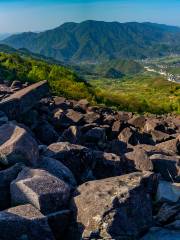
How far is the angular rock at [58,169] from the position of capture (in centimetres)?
1394

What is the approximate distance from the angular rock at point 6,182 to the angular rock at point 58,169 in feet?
4.03

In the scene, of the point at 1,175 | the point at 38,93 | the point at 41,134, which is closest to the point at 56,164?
the point at 1,175

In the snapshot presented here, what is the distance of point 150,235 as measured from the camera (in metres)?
11.8

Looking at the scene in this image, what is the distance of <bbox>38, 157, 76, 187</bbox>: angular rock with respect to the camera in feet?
45.7

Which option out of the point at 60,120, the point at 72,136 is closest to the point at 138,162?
the point at 72,136

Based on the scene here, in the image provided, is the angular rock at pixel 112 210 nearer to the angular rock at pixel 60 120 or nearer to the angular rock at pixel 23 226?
the angular rock at pixel 23 226

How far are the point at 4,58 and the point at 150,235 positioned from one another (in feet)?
189

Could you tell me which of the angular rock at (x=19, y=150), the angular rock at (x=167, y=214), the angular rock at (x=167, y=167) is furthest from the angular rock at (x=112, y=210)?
the angular rock at (x=167, y=167)

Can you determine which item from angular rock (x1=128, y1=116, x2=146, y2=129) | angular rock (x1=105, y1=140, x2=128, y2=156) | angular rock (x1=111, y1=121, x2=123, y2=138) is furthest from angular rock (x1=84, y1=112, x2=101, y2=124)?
angular rock (x1=105, y1=140, x2=128, y2=156)

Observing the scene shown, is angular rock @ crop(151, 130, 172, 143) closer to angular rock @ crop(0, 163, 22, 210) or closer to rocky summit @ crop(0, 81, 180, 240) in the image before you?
rocky summit @ crop(0, 81, 180, 240)

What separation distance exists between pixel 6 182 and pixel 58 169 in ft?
7.01

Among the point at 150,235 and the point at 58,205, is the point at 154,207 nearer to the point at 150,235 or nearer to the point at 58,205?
the point at 150,235

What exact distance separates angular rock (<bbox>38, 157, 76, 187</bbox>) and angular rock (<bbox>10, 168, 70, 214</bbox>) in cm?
160

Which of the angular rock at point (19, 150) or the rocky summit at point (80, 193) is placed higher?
the angular rock at point (19, 150)
